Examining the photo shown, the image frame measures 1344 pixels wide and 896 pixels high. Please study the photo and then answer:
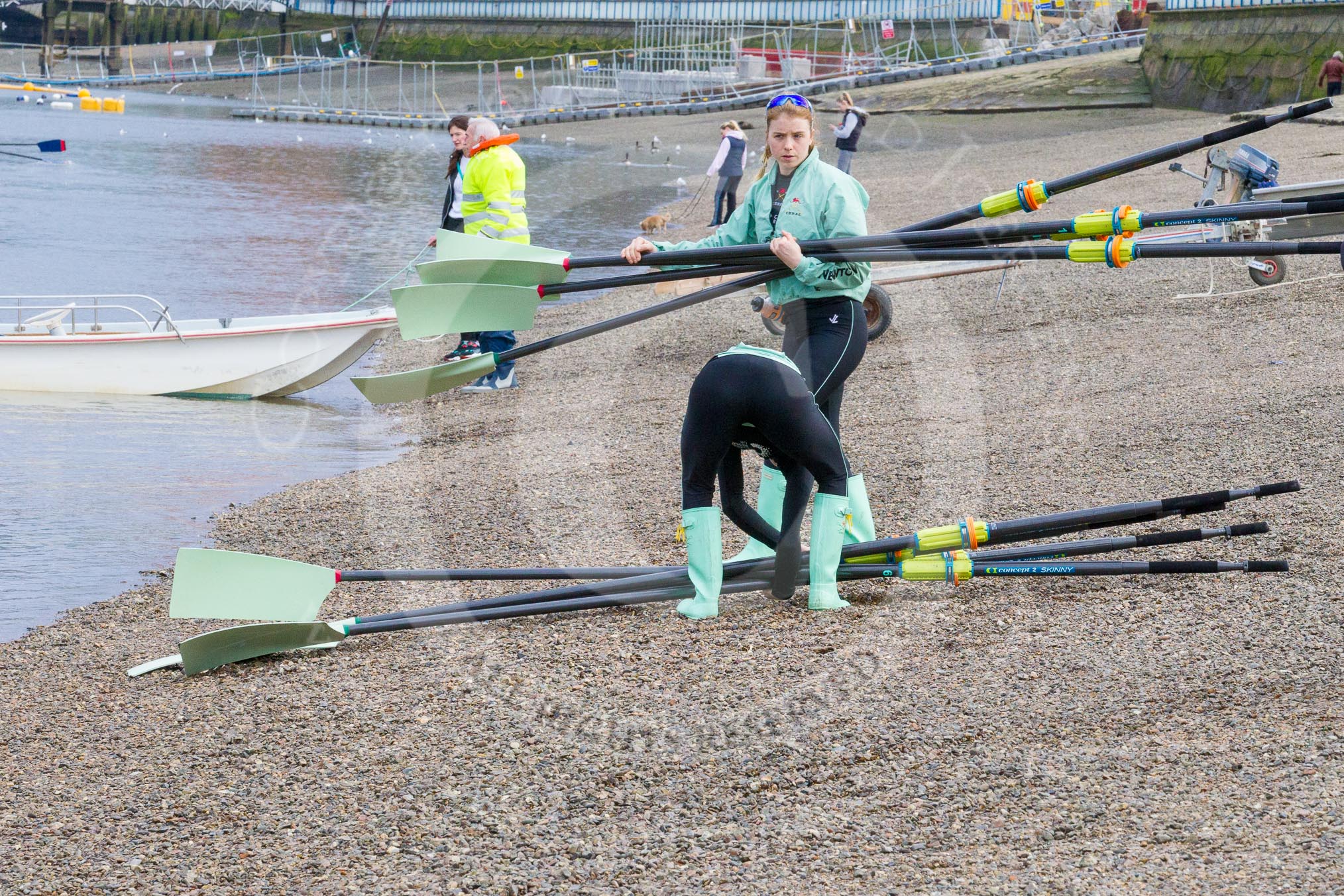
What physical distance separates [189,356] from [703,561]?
303 inches

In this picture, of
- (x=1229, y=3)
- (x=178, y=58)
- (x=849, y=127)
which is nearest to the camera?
(x=849, y=127)

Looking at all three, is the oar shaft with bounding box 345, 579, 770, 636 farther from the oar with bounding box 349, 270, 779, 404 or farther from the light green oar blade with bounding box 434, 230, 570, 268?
the light green oar blade with bounding box 434, 230, 570, 268

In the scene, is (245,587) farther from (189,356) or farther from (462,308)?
(189,356)

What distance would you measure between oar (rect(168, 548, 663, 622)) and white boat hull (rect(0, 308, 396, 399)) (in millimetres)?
6133

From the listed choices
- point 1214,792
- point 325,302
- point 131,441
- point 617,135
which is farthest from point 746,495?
point 617,135

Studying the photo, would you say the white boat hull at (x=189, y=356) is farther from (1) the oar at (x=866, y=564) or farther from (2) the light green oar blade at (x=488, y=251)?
(1) the oar at (x=866, y=564)

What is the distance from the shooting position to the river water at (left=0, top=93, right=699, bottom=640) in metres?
8.27

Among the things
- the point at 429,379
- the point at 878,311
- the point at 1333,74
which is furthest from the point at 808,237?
the point at 1333,74

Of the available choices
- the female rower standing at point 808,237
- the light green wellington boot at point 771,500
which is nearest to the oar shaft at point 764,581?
the light green wellington boot at point 771,500

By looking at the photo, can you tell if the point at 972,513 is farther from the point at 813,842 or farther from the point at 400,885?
the point at 400,885

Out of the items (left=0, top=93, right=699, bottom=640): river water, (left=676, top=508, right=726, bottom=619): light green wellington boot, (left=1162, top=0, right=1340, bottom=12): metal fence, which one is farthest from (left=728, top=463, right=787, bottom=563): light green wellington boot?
(left=1162, top=0, right=1340, bottom=12): metal fence

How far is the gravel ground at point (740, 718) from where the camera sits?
3.62 metres

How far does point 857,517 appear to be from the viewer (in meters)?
5.71

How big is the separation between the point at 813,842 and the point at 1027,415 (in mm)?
5860
